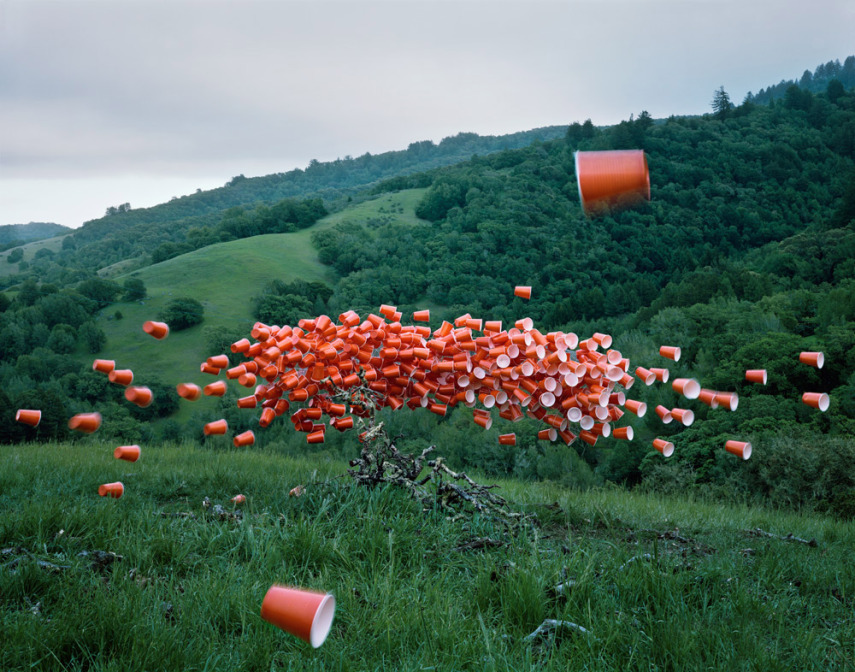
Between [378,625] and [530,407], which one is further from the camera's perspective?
[530,407]

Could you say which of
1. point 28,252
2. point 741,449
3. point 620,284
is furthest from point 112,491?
point 28,252

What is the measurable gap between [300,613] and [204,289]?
27259 mm

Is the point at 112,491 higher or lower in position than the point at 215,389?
lower

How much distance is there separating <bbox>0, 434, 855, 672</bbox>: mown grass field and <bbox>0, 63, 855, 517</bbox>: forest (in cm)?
515

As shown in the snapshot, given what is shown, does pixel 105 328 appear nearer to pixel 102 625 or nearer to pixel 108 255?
pixel 102 625

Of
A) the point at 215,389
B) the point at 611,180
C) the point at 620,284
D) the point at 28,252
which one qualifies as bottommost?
the point at 620,284

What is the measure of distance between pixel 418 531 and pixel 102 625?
5.62 feet

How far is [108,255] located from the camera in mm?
38719

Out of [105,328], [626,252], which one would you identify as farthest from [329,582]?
[626,252]

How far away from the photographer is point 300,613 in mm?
1579

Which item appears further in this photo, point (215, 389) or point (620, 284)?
point (620, 284)

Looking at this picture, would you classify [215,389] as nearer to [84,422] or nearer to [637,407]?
[84,422]

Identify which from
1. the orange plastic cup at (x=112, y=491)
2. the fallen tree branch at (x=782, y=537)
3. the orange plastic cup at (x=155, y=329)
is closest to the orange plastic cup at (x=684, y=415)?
the fallen tree branch at (x=782, y=537)

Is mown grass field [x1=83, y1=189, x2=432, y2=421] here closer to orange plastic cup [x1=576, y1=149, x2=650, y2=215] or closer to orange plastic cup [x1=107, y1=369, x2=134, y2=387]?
orange plastic cup [x1=107, y1=369, x2=134, y2=387]
